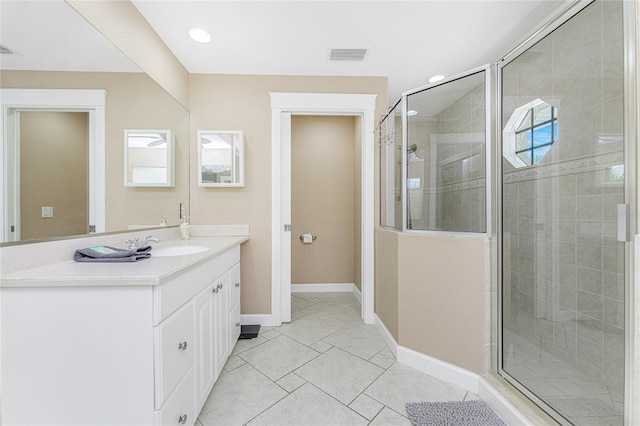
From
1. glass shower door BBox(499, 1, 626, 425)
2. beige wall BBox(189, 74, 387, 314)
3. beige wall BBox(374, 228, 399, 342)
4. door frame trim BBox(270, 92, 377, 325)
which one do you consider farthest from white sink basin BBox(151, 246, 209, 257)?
glass shower door BBox(499, 1, 626, 425)

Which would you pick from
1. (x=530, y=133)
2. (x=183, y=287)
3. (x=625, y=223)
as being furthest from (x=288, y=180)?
(x=625, y=223)

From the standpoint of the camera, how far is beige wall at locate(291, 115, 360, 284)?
3.33m

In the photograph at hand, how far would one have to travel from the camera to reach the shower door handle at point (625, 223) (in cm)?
97

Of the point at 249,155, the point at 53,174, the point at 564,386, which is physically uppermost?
the point at 249,155

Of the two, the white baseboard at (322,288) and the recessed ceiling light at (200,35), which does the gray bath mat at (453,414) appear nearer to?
the white baseboard at (322,288)

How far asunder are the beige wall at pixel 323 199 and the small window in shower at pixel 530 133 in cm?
195

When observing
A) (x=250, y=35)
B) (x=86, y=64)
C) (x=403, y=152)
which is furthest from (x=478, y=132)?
(x=86, y=64)

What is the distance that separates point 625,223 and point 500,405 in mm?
1102

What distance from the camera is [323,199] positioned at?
3.38m

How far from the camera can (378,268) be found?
233cm

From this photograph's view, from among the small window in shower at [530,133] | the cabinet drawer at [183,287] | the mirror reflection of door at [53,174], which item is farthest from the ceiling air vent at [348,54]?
the cabinet drawer at [183,287]

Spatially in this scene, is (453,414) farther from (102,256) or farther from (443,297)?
(102,256)

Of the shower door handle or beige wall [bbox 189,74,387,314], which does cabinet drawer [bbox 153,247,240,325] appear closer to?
beige wall [bbox 189,74,387,314]

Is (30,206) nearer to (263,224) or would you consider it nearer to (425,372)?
(263,224)
